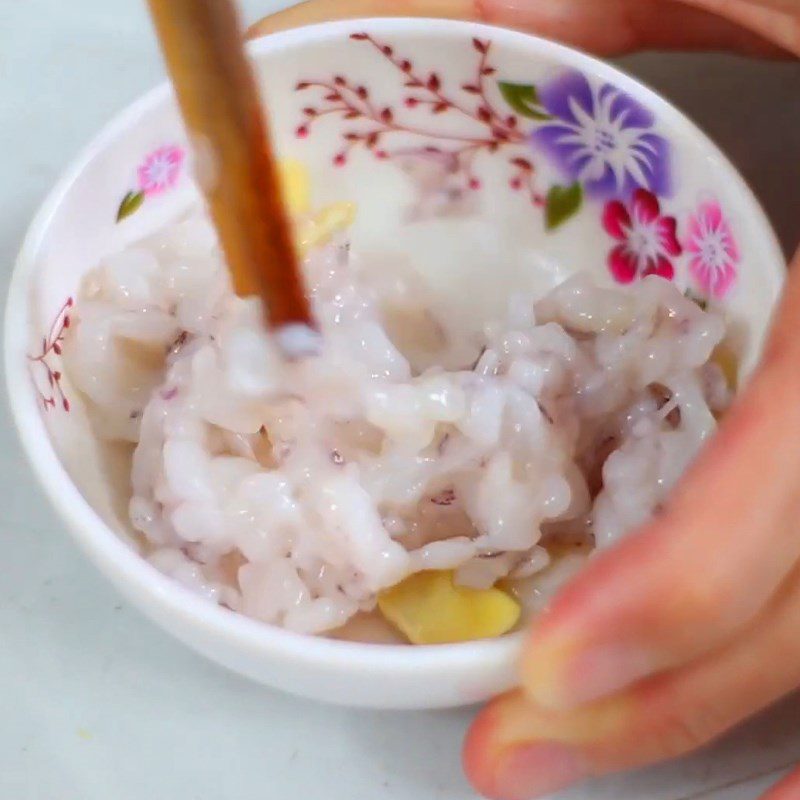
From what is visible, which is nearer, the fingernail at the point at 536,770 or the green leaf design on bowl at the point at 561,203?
the fingernail at the point at 536,770

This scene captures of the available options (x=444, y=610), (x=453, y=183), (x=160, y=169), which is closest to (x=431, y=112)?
(x=453, y=183)

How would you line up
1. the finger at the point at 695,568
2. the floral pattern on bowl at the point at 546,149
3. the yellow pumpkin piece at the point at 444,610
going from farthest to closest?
the floral pattern on bowl at the point at 546,149, the yellow pumpkin piece at the point at 444,610, the finger at the point at 695,568

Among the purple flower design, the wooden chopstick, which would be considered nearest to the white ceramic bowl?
the purple flower design

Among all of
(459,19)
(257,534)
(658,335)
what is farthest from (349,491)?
(459,19)

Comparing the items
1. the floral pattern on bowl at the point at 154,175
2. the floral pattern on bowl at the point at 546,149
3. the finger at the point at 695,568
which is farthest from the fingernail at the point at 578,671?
the floral pattern on bowl at the point at 154,175

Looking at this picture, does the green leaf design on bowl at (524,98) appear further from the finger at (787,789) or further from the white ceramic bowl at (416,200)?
the finger at (787,789)

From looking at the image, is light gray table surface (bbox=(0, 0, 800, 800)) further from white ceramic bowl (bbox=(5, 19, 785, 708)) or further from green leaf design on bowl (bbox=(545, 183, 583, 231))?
green leaf design on bowl (bbox=(545, 183, 583, 231))
